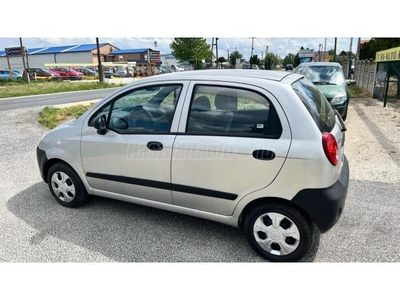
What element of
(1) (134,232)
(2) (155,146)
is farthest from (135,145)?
(1) (134,232)

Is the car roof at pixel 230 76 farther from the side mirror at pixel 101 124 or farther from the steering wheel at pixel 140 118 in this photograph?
the side mirror at pixel 101 124

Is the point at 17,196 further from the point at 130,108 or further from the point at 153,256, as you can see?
the point at 153,256

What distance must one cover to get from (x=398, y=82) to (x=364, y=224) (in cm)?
1129

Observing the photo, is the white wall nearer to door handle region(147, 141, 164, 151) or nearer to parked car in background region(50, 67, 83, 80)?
parked car in background region(50, 67, 83, 80)

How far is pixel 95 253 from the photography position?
2.73 metres

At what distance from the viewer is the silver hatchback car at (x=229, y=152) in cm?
236

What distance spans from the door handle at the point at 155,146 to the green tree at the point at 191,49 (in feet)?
147

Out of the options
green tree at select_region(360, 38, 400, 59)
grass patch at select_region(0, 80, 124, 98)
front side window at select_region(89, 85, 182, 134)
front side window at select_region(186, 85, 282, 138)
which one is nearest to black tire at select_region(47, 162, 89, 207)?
front side window at select_region(89, 85, 182, 134)

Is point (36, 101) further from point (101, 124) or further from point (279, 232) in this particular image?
point (279, 232)

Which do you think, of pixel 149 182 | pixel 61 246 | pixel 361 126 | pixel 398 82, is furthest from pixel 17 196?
pixel 398 82

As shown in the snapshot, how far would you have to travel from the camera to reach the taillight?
2.31 metres

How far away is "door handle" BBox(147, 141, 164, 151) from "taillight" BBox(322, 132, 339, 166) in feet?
4.76

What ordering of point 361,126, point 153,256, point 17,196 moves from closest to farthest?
point 153,256, point 17,196, point 361,126

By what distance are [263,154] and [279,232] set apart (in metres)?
0.71
